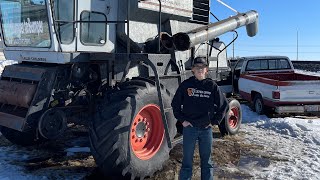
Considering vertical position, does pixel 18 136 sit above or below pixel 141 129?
below

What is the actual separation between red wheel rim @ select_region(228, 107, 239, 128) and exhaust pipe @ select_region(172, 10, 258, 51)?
6.21 ft

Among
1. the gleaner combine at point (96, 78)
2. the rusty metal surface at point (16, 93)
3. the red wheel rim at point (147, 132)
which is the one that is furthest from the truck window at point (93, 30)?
the red wheel rim at point (147, 132)

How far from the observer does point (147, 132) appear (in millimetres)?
6016

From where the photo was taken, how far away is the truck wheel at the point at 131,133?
16.8 feet

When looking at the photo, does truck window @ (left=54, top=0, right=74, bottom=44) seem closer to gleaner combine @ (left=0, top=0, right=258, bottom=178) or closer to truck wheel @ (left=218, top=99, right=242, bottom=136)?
gleaner combine @ (left=0, top=0, right=258, bottom=178)

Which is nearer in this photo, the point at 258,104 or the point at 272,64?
the point at 258,104

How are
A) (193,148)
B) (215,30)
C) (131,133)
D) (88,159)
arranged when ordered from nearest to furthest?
→ (193,148), (131,133), (88,159), (215,30)

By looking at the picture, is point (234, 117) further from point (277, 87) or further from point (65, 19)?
point (65, 19)

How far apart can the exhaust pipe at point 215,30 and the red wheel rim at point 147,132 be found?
163 centimetres

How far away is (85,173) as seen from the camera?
5785 mm

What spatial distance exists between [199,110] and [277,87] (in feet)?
21.9

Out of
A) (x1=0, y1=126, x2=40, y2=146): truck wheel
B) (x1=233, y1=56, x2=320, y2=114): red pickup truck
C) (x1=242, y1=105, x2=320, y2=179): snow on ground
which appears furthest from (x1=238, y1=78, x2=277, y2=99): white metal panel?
(x1=0, y1=126, x2=40, y2=146): truck wheel

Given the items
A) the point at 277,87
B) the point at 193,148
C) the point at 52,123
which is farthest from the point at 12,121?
the point at 277,87

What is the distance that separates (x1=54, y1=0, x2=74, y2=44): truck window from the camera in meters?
5.90
